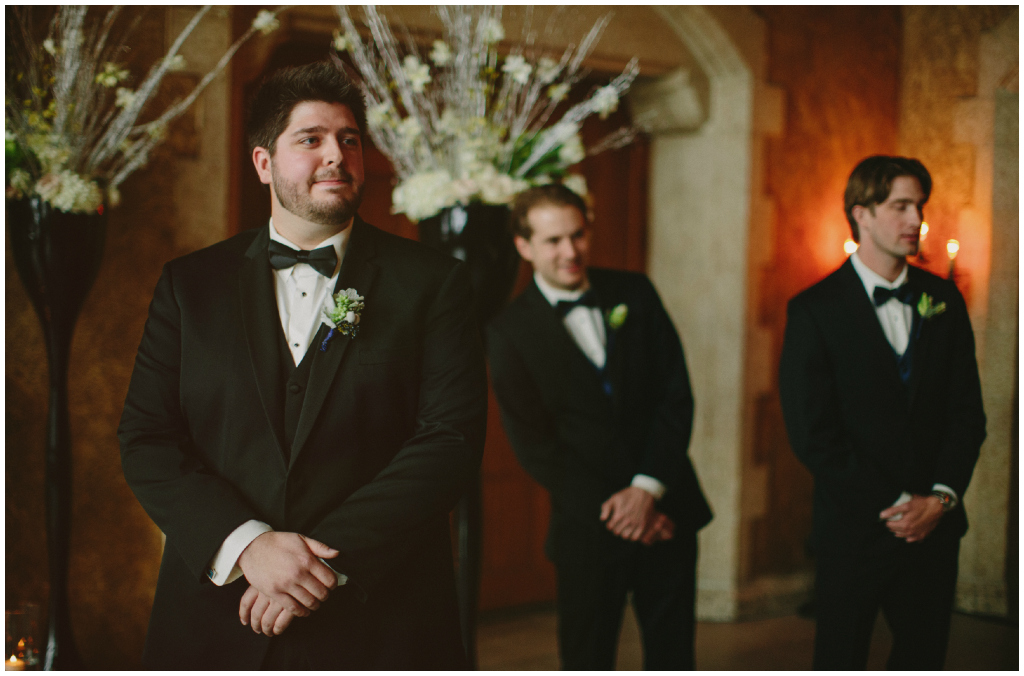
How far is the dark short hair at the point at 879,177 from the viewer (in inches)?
80.0

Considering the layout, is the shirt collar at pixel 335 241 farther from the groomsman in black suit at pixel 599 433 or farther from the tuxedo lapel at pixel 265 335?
the groomsman in black suit at pixel 599 433

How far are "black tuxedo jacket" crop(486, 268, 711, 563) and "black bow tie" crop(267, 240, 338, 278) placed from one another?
859 millimetres

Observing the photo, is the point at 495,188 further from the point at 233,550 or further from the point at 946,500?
the point at 946,500

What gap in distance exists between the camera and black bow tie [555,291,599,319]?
221 cm

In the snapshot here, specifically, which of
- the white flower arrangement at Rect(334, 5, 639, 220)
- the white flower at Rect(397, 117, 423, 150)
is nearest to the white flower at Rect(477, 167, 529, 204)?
the white flower arrangement at Rect(334, 5, 639, 220)

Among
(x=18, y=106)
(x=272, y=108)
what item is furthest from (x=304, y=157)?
(x=18, y=106)

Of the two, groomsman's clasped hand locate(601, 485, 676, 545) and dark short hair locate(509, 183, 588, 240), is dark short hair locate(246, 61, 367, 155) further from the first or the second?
groomsman's clasped hand locate(601, 485, 676, 545)

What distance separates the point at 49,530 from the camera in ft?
7.66

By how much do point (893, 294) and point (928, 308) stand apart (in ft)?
0.28

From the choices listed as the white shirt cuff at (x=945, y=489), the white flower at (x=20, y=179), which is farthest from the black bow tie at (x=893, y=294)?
the white flower at (x=20, y=179)

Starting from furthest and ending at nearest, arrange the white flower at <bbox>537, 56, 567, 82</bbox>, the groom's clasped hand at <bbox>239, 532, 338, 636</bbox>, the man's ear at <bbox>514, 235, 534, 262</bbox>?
1. the white flower at <bbox>537, 56, 567, 82</bbox>
2. the man's ear at <bbox>514, 235, 534, 262</bbox>
3. the groom's clasped hand at <bbox>239, 532, 338, 636</bbox>

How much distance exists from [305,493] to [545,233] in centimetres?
104

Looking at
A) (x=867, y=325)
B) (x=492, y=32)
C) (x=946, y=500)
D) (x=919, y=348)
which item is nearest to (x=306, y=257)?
(x=492, y=32)

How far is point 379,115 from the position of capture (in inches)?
89.7
